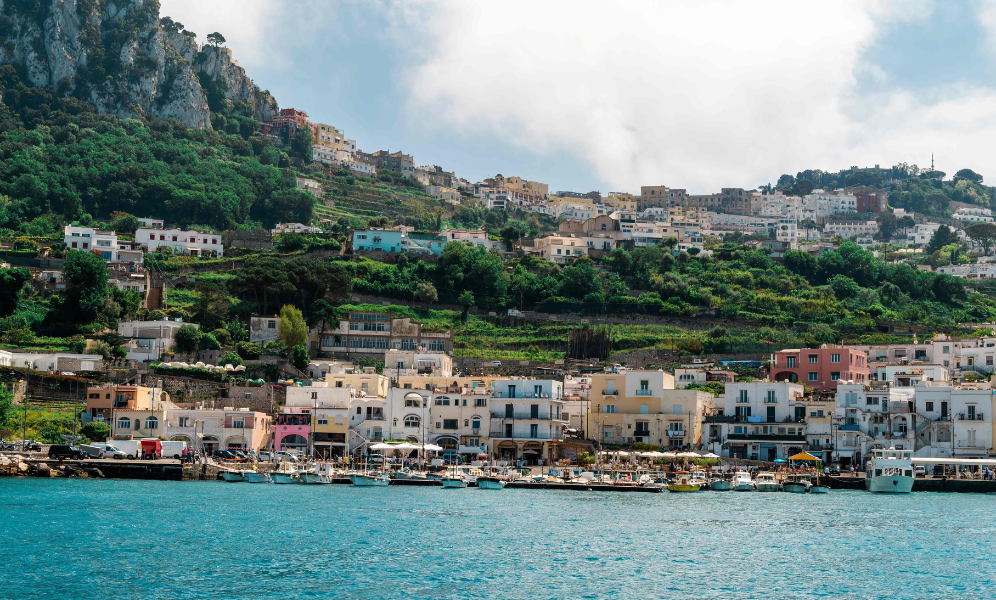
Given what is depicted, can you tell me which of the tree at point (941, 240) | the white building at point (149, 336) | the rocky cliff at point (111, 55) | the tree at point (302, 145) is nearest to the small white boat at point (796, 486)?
the white building at point (149, 336)

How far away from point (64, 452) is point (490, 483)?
76.0 ft

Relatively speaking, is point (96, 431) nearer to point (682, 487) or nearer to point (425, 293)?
point (682, 487)

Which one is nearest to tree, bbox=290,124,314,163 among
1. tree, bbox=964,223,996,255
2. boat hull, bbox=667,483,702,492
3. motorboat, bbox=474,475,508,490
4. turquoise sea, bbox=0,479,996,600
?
tree, bbox=964,223,996,255

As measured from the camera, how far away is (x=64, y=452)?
64.9 m

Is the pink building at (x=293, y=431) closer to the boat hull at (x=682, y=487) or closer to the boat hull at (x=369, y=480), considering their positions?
the boat hull at (x=369, y=480)

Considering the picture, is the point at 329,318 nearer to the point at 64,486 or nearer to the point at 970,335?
the point at 64,486

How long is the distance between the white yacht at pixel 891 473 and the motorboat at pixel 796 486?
3.79 m

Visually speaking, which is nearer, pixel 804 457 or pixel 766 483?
pixel 766 483

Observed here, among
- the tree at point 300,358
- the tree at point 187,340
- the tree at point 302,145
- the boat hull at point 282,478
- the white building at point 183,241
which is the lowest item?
the boat hull at point 282,478

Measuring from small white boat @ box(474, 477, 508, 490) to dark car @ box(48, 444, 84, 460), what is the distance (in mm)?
19979

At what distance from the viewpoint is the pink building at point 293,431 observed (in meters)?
73.1

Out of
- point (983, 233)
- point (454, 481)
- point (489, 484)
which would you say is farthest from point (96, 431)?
point (983, 233)

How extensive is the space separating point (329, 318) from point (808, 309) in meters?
43.8

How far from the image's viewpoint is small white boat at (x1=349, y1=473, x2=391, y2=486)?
64.5 metres
